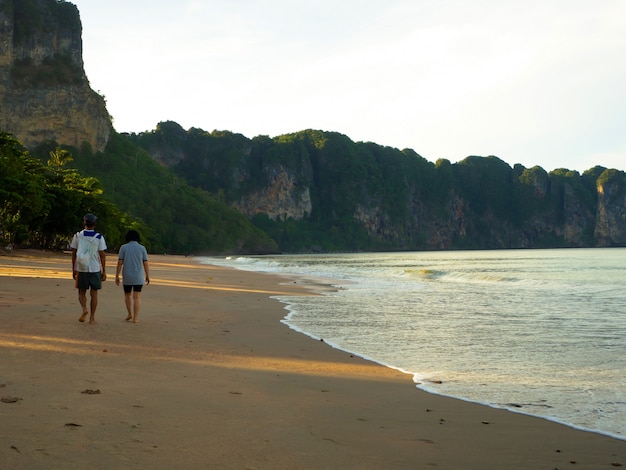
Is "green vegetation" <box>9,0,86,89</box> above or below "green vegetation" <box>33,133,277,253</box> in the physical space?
above

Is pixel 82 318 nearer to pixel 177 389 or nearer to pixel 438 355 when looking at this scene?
pixel 177 389

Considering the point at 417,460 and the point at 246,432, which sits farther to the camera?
the point at 246,432

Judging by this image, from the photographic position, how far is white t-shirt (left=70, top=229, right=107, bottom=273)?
9.34 metres

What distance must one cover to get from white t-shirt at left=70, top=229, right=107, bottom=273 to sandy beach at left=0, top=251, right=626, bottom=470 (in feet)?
3.85

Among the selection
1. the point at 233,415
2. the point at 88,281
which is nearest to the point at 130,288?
the point at 88,281

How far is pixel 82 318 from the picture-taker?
372 inches

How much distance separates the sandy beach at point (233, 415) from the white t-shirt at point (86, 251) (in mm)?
1174

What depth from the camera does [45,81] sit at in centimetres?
10631

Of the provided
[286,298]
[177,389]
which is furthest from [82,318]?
[286,298]

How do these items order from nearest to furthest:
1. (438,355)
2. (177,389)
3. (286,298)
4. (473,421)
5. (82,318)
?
(473,421) → (177,389) → (438,355) → (82,318) → (286,298)

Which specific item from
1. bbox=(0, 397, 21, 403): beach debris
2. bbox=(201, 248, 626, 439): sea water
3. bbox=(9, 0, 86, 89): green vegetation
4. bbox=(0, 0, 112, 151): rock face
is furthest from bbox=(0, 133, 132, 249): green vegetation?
bbox=(9, 0, 86, 89): green vegetation

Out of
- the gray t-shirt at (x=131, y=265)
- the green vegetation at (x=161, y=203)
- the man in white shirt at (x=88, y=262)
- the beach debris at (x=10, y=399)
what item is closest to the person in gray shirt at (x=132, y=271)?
the gray t-shirt at (x=131, y=265)

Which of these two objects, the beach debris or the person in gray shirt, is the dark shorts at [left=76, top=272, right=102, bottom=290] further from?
the beach debris

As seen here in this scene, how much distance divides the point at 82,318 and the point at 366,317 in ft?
19.6
